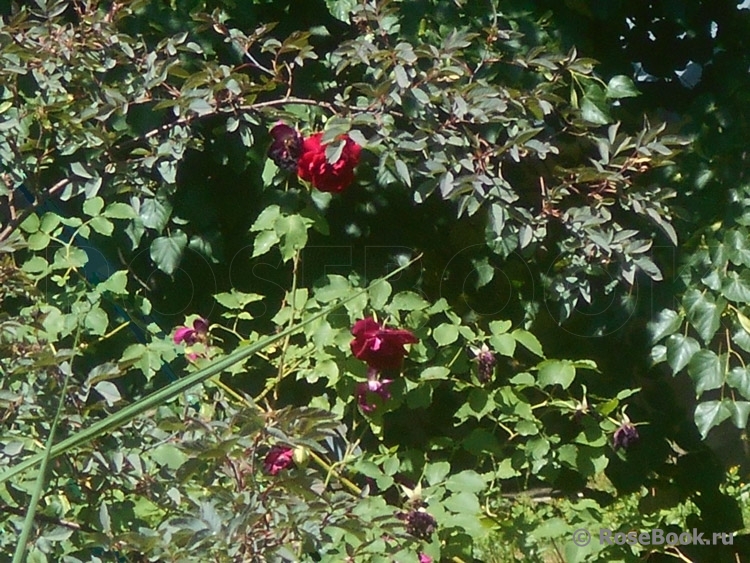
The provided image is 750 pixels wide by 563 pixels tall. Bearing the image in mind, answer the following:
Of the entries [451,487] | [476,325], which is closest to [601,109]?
[476,325]

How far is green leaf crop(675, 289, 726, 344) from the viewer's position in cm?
178

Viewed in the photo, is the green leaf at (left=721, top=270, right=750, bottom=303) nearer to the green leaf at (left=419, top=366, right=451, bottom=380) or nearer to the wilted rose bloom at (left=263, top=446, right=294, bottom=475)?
the green leaf at (left=419, top=366, right=451, bottom=380)

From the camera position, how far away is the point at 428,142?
171 cm

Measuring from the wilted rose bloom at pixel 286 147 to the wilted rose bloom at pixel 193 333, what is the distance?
1.22ft

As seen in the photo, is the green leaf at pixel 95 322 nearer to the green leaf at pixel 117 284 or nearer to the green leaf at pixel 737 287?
the green leaf at pixel 117 284

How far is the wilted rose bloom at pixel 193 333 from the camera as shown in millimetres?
1891

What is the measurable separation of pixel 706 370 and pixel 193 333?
1.00 m

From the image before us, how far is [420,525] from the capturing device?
5.14ft

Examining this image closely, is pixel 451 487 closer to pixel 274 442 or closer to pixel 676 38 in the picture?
pixel 274 442

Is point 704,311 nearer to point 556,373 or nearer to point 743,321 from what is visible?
point 743,321

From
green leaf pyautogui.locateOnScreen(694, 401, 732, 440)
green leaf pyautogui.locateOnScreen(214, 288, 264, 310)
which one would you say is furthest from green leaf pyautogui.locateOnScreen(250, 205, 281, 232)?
green leaf pyautogui.locateOnScreen(694, 401, 732, 440)

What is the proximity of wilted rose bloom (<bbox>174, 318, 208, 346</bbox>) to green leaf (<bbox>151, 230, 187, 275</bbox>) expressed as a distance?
0.42 feet

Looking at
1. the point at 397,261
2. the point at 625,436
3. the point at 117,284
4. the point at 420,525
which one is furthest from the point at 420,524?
the point at 117,284

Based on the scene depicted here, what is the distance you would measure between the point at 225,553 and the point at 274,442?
20cm
